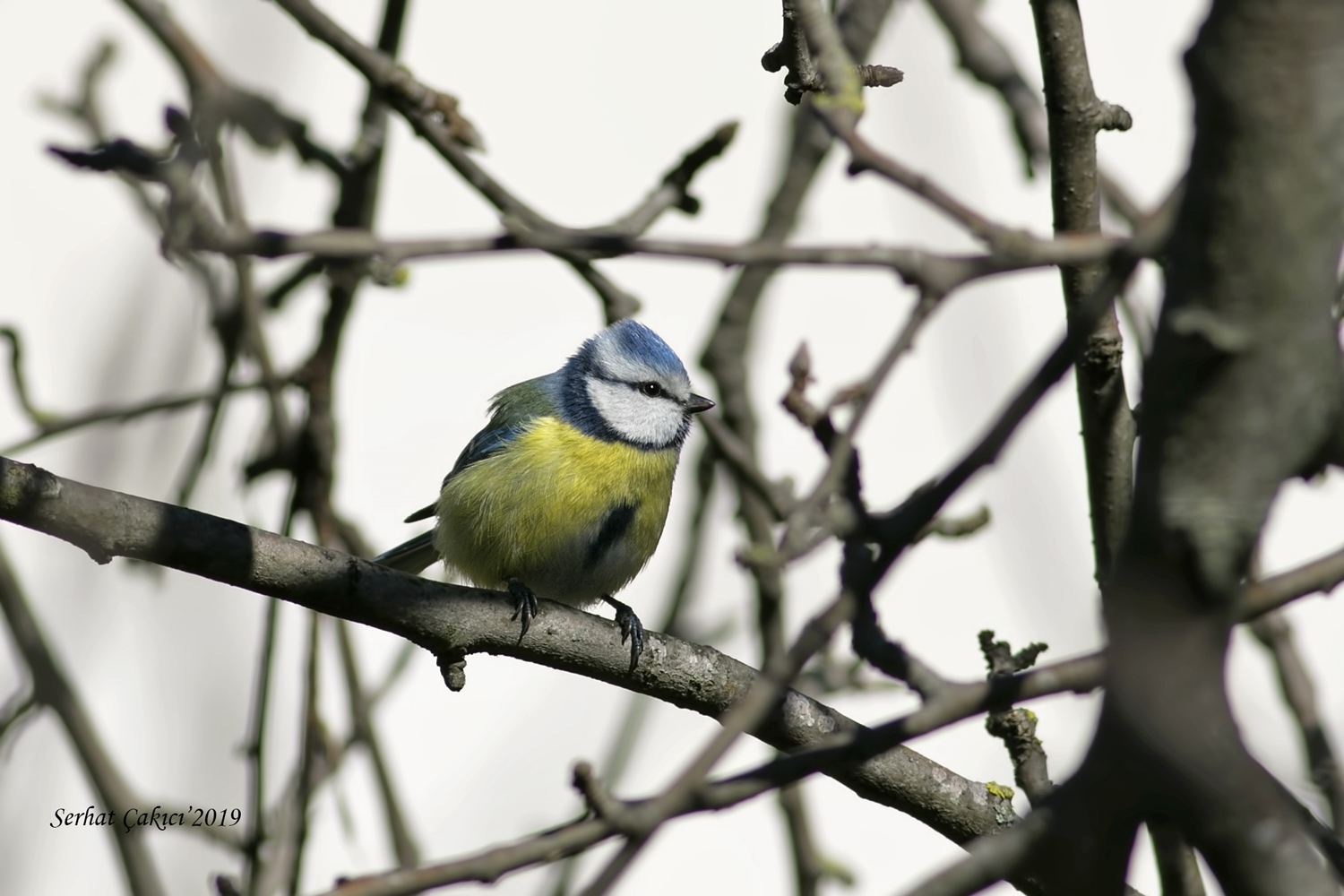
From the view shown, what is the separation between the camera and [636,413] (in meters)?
4.35

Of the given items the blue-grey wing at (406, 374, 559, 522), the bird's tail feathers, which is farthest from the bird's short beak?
the bird's tail feathers

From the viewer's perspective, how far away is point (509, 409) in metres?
4.47

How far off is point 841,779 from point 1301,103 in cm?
A: 174

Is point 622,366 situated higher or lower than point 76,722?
higher

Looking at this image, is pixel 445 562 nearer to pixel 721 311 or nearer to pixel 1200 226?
pixel 721 311

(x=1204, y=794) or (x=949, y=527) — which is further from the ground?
(x=949, y=527)

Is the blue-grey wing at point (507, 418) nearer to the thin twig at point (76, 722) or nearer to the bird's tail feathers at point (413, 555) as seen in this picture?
the bird's tail feathers at point (413, 555)

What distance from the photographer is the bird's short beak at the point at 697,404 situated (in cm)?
432

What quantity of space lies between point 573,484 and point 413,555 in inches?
33.9

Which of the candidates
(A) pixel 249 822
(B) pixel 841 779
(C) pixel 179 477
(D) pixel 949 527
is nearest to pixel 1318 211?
(B) pixel 841 779

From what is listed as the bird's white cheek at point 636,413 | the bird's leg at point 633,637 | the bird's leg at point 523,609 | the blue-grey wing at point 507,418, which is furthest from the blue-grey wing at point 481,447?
the bird's leg at point 523,609

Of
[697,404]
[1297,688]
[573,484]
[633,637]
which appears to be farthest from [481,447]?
[1297,688]

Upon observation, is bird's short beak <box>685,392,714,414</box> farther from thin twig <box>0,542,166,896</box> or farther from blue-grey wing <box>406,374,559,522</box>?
thin twig <box>0,542,166,896</box>

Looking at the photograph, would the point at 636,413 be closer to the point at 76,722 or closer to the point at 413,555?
the point at 413,555
